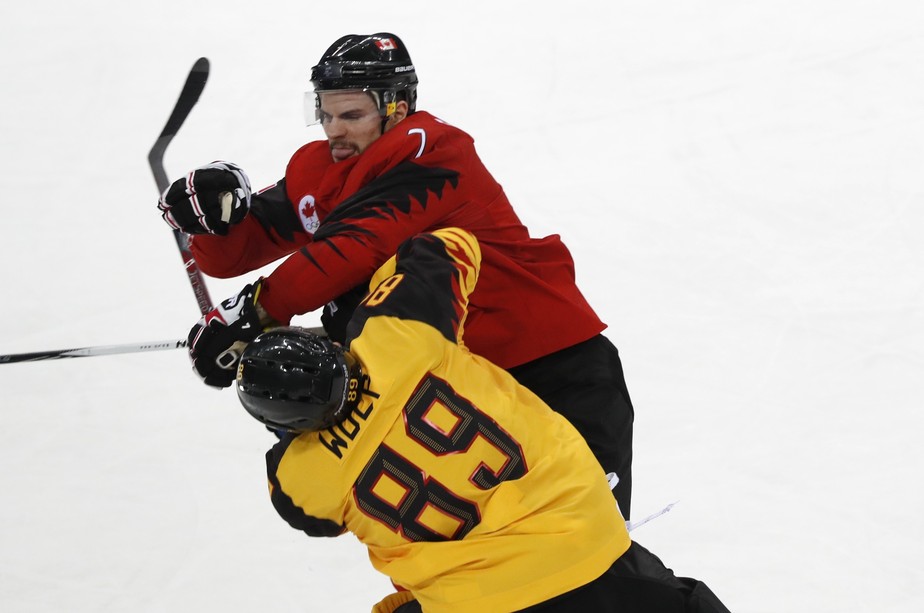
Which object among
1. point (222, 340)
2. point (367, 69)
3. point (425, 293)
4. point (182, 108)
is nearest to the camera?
point (425, 293)

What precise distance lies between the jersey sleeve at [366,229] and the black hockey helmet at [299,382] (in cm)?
37

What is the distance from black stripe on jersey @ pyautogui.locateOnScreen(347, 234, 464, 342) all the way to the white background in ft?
4.15

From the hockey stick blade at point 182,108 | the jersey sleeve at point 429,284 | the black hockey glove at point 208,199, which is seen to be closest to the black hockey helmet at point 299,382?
the jersey sleeve at point 429,284

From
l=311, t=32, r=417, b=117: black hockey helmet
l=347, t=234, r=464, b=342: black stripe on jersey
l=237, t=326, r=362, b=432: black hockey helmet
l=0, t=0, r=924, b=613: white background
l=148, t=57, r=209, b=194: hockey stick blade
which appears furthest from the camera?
l=0, t=0, r=924, b=613: white background

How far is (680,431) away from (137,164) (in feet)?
7.84

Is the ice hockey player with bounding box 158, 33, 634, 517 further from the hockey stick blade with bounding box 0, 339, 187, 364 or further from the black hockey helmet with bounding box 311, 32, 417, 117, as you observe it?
the hockey stick blade with bounding box 0, 339, 187, 364

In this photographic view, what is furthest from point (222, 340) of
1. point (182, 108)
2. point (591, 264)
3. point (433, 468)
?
point (591, 264)

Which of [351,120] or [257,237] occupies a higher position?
[351,120]

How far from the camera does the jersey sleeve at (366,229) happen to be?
85.1 inches

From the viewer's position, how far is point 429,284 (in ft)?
6.17

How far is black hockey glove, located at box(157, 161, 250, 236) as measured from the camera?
7.74 feet

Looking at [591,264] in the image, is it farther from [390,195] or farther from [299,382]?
[299,382]

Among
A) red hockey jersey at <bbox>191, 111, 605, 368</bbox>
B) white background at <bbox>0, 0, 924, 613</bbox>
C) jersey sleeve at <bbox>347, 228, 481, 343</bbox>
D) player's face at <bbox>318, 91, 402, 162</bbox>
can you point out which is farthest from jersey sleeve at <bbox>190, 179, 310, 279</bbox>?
white background at <bbox>0, 0, 924, 613</bbox>

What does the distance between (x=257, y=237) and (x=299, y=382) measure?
0.95 m
